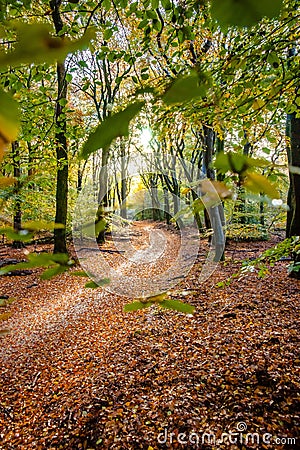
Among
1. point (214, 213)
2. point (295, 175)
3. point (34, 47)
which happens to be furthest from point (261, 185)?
point (214, 213)

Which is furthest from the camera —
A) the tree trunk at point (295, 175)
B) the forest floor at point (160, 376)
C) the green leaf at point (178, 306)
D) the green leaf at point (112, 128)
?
the tree trunk at point (295, 175)

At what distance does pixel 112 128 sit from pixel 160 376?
2.94 metres

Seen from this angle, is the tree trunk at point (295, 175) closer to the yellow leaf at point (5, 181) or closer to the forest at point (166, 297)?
the forest at point (166, 297)

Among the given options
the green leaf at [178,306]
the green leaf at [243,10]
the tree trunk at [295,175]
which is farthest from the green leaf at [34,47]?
the tree trunk at [295,175]

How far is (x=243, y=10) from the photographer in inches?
10.3

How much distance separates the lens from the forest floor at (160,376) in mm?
2092

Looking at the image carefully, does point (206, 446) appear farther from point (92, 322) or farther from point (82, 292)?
point (82, 292)

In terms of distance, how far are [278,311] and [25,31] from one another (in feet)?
13.2

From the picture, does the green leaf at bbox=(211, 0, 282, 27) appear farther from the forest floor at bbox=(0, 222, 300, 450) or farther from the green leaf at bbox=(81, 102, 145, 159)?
the forest floor at bbox=(0, 222, 300, 450)

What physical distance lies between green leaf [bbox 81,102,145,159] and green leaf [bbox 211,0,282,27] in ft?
0.47

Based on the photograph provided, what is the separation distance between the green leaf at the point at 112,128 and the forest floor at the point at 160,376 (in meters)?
1.74

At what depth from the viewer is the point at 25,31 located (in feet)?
0.77

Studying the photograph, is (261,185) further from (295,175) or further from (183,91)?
(295,175)

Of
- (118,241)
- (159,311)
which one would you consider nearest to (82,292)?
(159,311)
